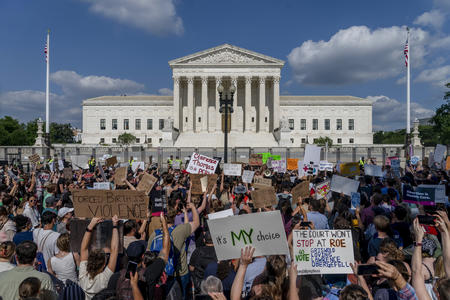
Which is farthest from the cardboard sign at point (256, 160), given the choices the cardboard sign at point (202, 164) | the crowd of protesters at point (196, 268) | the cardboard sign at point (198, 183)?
the crowd of protesters at point (196, 268)

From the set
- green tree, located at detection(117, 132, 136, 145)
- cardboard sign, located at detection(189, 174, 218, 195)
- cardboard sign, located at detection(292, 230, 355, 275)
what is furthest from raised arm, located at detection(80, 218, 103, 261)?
green tree, located at detection(117, 132, 136, 145)

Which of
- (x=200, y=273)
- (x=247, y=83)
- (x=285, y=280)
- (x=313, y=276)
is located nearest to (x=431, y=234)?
(x=313, y=276)

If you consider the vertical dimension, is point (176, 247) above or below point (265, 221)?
below

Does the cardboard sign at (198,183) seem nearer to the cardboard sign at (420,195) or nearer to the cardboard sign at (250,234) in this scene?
the cardboard sign at (420,195)

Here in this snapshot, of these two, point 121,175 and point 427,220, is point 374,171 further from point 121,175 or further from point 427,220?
point 427,220

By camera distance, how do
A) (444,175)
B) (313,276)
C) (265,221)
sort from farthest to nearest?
(444,175) → (313,276) → (265,221)

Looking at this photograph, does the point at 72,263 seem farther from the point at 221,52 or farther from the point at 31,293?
the point at 221,52

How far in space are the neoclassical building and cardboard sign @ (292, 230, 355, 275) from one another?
52473mm

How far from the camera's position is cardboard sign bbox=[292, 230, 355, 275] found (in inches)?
145

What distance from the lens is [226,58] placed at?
6350 cm

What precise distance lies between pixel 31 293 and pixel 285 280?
2381 millimetres

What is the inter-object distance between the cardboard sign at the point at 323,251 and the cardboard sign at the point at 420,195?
10.2ft

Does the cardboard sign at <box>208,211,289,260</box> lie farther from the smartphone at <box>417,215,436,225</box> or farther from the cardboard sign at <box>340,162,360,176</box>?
the cardboard sign at <box>340,162,360,176</box>

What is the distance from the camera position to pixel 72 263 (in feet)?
14.3
